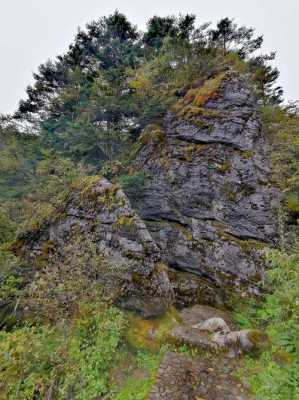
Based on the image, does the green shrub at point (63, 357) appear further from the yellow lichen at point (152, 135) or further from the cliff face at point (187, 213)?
the yellow lichen at point (152, 135)

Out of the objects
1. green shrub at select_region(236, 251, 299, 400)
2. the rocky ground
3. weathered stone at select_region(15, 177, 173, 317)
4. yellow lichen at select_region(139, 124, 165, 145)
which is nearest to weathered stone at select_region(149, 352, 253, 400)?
the rocky ground

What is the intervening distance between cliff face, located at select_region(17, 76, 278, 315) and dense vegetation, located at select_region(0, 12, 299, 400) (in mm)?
757

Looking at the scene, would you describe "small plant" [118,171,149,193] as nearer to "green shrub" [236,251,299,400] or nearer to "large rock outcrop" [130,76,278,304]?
"large rock outcrop" [130,76,278,304]

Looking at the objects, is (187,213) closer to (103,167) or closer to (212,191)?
(212,191)

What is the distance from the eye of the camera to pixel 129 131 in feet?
44.1

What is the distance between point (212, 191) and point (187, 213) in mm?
1549

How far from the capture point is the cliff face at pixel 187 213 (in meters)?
7.93

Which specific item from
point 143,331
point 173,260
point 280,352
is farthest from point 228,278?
point 143,331

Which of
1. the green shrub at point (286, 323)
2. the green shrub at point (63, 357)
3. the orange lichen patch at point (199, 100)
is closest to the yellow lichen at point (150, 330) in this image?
the green shrub at point (63, 357)

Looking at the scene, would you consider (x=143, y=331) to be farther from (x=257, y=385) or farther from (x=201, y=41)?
(x=201, y=41)

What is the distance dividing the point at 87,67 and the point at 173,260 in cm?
1648

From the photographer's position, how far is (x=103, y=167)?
456 inches

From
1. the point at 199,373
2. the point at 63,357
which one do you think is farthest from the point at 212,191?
the point at 63,357

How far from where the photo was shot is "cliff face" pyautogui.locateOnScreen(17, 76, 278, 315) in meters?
7.93
